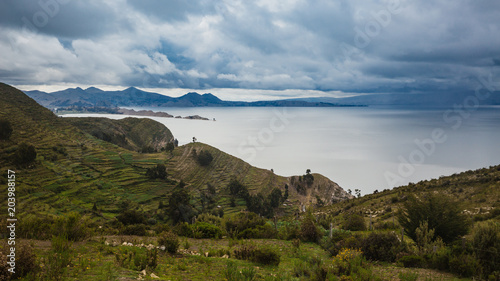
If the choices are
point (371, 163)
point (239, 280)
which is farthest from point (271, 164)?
point (239, 280)

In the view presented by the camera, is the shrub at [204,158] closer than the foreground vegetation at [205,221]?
No

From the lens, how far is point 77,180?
1641 inches

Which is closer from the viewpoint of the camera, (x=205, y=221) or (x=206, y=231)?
(x=206, y=231)

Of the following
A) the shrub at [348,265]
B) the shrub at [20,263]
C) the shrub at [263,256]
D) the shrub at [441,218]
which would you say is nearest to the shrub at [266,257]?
the shrub at [263,256]

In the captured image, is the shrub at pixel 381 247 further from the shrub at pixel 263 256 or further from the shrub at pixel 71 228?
the shrub at pixel 71 228

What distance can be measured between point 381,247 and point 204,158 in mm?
63509

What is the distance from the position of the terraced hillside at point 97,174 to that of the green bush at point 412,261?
114 ft

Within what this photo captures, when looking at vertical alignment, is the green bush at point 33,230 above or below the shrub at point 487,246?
below

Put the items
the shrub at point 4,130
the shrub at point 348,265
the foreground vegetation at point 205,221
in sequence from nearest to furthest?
the shrub at point 348,265 < the foreground vegetation at point 205,221 < the shrub at point 4,130

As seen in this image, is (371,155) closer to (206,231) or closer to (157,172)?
(157,172)

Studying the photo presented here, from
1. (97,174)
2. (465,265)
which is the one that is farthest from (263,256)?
(97,174)

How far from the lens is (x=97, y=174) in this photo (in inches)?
1821

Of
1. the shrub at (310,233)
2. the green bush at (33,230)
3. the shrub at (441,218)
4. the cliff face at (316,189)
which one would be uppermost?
the shrub at (441,218)

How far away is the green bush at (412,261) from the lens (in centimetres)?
904
